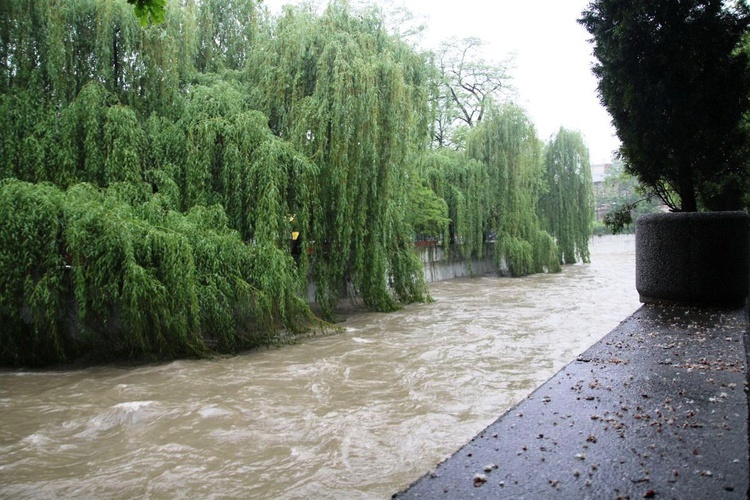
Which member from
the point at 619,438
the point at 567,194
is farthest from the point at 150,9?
the point at 567,194

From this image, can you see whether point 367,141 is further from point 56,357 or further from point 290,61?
point 56,357

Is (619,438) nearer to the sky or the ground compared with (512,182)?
nearer to the ground

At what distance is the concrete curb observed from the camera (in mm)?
1984

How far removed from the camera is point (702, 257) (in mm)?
6324

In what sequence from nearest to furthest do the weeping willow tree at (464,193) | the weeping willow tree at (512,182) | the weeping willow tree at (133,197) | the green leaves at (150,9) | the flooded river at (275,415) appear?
the green leaves at (150,9)
the flooded river at (275,415)
the weeping willow tree at (133,197)
the weeping willow tree at (464,193)
the weeping willow tree at (512,182)

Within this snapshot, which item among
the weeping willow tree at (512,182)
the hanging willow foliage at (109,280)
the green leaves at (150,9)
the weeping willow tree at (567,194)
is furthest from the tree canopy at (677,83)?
the weeping willow tree at (567,194)

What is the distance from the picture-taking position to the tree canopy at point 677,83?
6332mm

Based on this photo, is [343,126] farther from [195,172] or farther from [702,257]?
[702,257]

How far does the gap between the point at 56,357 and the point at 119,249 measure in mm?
1641

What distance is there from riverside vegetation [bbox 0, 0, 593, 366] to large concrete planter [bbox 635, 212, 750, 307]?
496 cm

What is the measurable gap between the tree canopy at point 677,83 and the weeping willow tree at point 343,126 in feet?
15.1

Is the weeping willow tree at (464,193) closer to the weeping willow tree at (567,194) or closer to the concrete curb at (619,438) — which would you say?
the weeping willow tree at (567,194)

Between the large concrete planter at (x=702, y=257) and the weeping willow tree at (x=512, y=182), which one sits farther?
the weeping willow tree at (x=512, y=182)

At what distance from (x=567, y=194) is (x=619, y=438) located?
2440 centimetres
